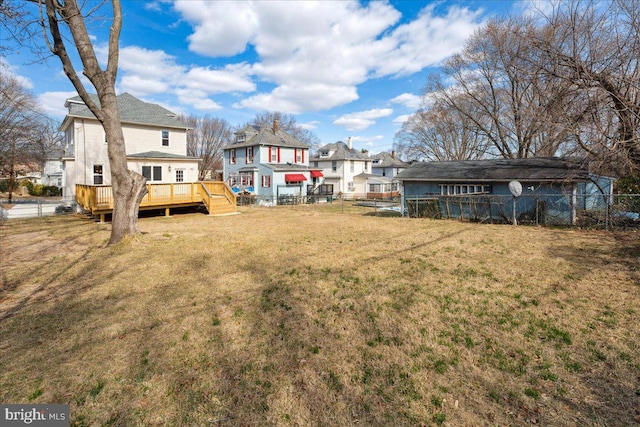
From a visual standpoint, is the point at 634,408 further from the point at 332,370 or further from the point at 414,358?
the point at 332,370

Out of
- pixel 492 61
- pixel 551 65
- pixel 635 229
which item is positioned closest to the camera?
pixel 635 229

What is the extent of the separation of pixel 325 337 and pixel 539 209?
15.1 meters

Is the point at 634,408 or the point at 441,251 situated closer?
the point at 634,408

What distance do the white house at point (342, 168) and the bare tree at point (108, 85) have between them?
33032 millimetres

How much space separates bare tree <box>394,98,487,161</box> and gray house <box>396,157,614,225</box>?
1438 cm

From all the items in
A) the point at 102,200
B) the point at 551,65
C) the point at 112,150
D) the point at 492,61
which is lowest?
the point at 102,200

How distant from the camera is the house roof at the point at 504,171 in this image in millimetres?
14898

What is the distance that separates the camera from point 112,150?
9.46m

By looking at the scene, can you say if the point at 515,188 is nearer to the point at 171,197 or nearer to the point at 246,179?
the point at 171,197

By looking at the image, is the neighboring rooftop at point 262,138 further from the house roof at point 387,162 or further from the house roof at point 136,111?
the house roof at point 387,162

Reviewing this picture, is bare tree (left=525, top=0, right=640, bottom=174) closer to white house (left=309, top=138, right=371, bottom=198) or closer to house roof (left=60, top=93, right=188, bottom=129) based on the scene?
house roof (left=60, top=93, right=188, bottom=129)

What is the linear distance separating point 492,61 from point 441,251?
78.3 feet

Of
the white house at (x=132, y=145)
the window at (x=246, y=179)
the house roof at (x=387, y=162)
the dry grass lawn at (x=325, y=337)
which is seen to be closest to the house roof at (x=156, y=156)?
the white house at (x=132, y=145)

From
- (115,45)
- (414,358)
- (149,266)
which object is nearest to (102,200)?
(115,45)
